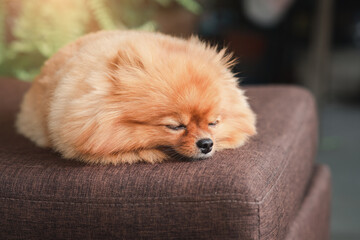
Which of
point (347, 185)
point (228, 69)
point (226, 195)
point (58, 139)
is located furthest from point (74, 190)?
point (347, 185)

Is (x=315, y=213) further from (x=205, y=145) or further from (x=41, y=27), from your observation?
(x=41, y=27)

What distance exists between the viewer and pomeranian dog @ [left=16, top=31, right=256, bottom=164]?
40.8 inches

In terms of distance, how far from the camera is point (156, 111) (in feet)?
3.40

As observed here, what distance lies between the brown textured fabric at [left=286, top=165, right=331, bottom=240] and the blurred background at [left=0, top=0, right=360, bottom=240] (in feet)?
1.54

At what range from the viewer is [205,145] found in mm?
1043

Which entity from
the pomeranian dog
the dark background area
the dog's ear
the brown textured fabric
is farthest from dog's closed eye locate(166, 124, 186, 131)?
the dark background area

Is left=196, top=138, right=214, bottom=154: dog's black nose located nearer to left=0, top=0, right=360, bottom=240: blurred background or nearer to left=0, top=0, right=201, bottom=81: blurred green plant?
left=0, top=0, right=360, bottom=240: blurred background

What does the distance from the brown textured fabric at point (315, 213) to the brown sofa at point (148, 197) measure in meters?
0.10

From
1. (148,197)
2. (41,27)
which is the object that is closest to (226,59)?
(148,197)

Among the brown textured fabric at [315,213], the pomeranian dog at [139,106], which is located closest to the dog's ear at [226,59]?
the pomeranian dog at [139,106]

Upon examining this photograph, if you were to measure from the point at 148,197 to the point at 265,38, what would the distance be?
397cm

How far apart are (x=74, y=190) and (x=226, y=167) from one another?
339 mm

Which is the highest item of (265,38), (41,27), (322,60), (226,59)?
(226,59)

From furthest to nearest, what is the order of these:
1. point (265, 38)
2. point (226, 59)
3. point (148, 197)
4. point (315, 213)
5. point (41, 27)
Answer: point (265, 38) < point (41, 27) < point (315, 213) < point (226, 59) < point (148, 197)
